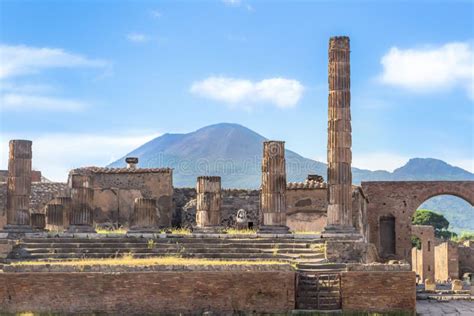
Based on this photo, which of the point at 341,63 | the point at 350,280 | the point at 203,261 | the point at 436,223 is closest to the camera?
the point at 350,280

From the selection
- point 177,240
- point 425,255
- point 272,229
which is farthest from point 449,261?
point 177,240

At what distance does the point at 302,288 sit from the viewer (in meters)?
22.1

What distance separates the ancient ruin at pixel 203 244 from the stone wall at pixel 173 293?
25mm

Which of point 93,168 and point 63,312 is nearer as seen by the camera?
point 63,312

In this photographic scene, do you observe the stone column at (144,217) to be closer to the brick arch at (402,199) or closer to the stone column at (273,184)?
the stone column at (273,184)

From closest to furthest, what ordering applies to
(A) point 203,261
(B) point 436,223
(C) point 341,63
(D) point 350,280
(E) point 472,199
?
(D) point 350,280 → (A) point 203,261 → (C) point 341,63 → (E) point 472,199 → (B) point 436,223

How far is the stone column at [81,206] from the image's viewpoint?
2825 cm

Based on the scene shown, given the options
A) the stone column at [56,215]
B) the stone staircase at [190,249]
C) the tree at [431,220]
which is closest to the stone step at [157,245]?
the stone staircase at [190,249]

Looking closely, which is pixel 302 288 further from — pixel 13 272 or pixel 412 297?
pixel 13 272

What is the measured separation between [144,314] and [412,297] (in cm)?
666

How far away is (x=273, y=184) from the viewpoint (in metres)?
28.0

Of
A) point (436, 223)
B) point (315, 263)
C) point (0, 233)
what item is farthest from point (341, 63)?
point (436, 223)

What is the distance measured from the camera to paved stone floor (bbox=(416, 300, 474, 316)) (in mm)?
23078

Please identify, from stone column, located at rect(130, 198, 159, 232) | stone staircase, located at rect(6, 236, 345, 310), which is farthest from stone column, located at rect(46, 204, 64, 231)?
stone staircase, located at rect(6, 236, 345, 310)
